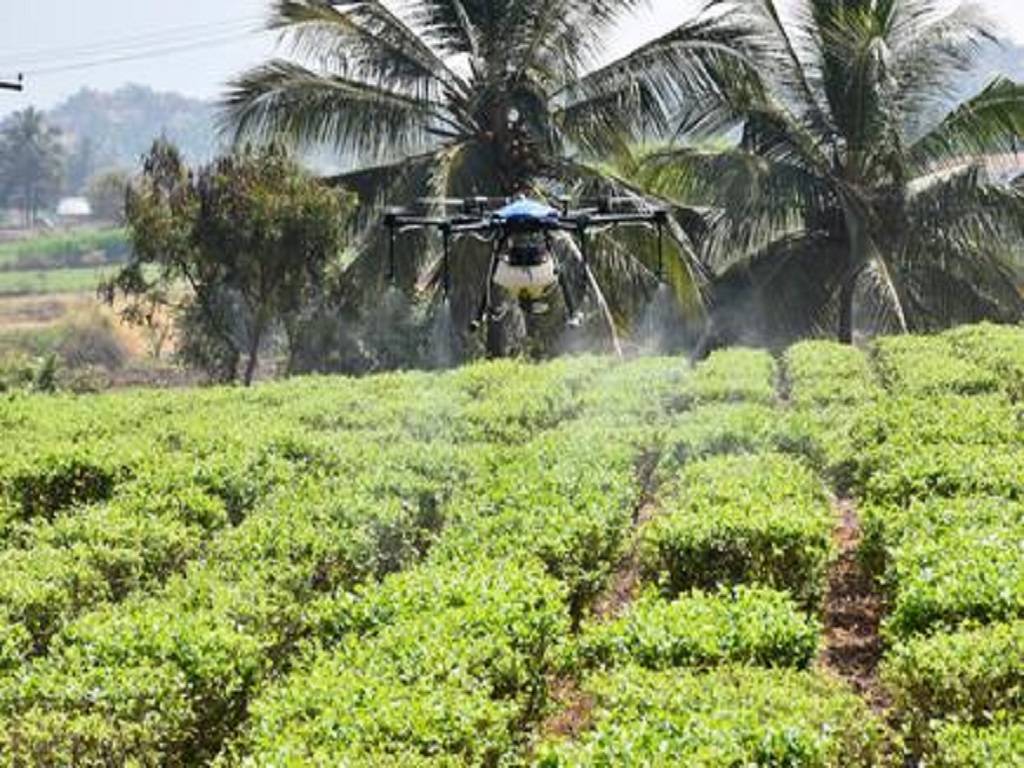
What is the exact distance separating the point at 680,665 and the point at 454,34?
17418 mm

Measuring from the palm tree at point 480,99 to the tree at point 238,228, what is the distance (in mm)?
762

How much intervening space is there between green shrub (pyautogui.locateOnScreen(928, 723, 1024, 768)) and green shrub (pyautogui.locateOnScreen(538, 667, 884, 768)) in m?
0.39

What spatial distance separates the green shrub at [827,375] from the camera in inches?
524

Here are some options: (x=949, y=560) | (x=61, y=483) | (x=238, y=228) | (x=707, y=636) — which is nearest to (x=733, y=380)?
(x=61, y=483)

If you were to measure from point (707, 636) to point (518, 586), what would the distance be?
1098 mm

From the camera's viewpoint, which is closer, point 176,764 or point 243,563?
point 176,764

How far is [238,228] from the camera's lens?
70.8 feet

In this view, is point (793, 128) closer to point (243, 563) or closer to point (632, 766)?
point (243, 563)

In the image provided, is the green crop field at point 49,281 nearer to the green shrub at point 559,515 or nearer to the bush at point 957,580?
the green shrub at point 559,515

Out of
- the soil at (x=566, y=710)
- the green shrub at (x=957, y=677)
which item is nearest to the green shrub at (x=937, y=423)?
the soil at (x=566, y=710)

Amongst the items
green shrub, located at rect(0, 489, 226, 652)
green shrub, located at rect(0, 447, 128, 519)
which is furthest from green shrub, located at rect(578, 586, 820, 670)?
green shrub, located at rect(0, 447, 128, 519)

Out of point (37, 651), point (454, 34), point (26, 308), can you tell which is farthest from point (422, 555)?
point (26, 308)

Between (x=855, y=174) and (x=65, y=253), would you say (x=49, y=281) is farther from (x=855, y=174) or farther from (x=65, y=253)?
(x=855, y=174)

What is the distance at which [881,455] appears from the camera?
9500 mm
